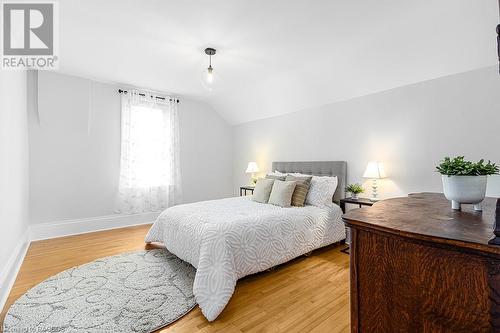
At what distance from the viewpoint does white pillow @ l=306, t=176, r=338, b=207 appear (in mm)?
3051

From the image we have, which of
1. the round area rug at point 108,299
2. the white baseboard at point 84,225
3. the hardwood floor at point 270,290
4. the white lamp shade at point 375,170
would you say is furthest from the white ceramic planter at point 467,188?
the white baseboard at point 84,225

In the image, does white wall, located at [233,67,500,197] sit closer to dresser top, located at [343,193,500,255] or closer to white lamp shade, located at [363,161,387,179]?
white lamp shade, located at [363,161,387,179]

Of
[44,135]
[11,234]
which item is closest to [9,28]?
[44,135]

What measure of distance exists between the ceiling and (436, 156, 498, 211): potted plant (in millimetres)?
1683

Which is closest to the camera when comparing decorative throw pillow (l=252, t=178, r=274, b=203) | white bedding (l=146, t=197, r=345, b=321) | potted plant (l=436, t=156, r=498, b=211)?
potted plant (l=436, t=156, r=498, b=211)

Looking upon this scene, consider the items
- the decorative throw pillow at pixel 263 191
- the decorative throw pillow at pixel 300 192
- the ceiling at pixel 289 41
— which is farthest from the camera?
the decorative throw pillow at pixel 263 191

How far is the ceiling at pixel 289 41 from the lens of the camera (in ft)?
6.78

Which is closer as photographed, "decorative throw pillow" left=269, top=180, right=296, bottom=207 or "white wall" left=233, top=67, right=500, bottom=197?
"white wall" left=233, top=67, right=500, bottom=197

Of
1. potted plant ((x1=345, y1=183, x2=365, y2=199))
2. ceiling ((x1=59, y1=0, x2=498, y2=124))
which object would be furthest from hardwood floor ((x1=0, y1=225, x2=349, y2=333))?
ceiling ((x1=59, y1=0, x2=498, y2=124))

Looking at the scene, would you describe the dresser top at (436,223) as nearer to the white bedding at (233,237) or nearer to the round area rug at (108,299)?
the white bedding at (233,237)

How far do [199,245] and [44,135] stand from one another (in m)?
3.28

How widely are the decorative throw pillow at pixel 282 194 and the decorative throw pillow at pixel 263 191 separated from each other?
0.12 meters

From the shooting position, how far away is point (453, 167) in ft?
3.68

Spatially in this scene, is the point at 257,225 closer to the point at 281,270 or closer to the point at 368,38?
the point at 281,270
